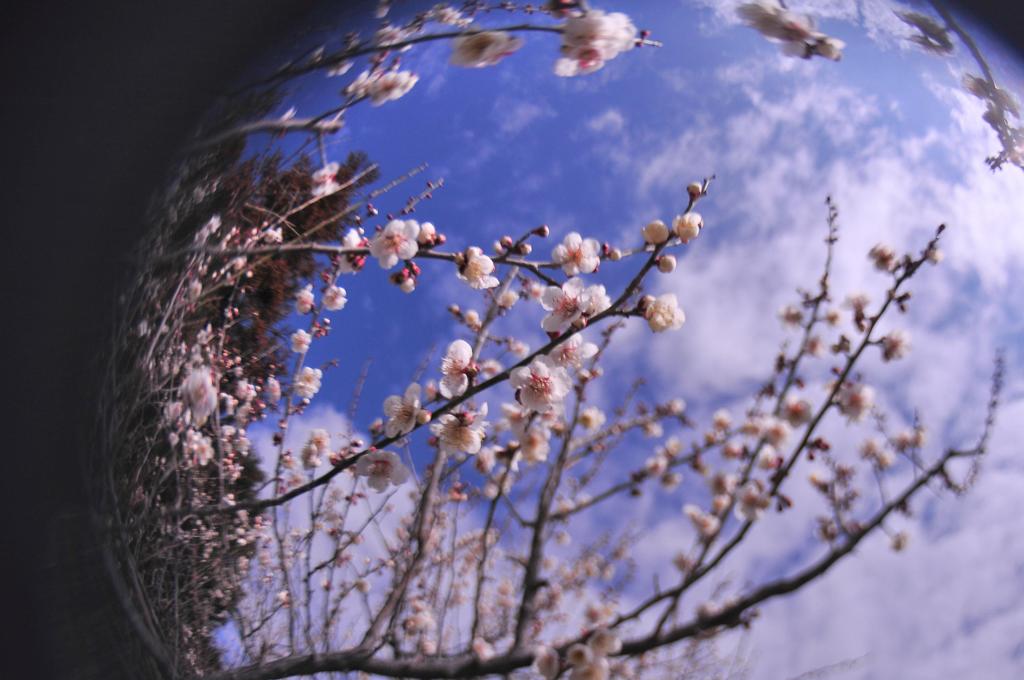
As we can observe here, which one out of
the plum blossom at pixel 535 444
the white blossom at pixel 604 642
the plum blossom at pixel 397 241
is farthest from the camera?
the plum blossom at pixel 535 444

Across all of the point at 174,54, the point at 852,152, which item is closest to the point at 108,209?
the point at 174,54

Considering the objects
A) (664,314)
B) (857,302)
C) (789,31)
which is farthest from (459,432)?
(789,31)

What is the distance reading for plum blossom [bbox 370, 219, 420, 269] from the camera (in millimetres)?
722

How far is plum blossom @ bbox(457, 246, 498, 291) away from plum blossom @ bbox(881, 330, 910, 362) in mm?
472

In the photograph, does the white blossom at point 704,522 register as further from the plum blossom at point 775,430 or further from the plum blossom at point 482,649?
the plum blossom at point 482,649

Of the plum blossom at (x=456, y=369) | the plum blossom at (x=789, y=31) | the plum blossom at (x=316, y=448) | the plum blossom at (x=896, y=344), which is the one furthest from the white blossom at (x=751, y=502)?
the plum blossom at (x=789, y=31)

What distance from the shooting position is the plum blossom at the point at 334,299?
0.72 meters

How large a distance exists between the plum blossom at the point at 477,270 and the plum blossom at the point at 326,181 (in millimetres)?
193

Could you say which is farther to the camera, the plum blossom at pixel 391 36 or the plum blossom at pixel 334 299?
the plum blossom at pixel 391 36

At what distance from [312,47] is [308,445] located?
608mm

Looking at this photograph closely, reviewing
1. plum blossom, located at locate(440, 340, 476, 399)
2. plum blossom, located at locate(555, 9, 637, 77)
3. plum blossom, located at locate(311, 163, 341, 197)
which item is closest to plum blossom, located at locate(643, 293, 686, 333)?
plum blossom, located at locate(440, 340, 476, 399)

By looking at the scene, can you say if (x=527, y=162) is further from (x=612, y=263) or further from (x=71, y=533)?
(x=71, y=533)

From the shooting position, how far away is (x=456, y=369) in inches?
28.7

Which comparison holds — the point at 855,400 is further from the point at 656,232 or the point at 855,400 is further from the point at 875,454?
the point at 656,232
